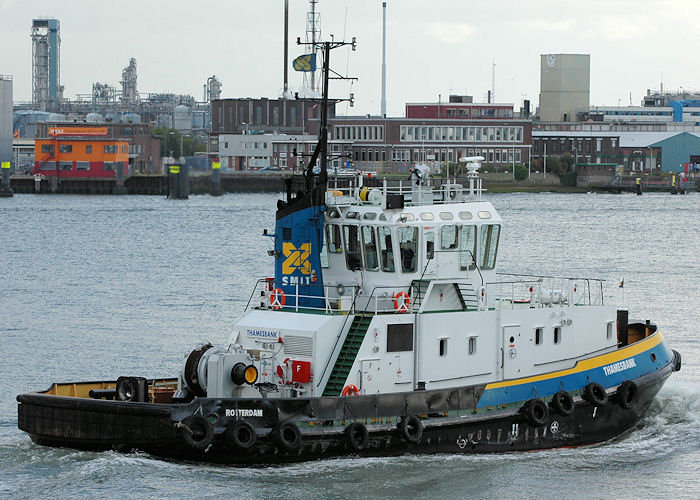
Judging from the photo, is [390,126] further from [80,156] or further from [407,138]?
[80,156]

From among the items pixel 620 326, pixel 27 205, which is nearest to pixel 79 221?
pixel 27 205

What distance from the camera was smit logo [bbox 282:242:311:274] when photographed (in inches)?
744

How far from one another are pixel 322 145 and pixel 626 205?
3214 inches

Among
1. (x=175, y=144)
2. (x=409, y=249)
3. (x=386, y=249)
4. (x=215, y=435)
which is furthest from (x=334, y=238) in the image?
(x=175, y=144)

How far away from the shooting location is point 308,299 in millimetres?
18906

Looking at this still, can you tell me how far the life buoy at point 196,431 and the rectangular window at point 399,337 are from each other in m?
2.95

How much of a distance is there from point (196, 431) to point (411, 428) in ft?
10.3

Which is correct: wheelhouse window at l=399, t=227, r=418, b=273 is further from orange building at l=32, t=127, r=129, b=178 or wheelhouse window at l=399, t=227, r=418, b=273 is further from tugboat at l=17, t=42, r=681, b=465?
orange building at l=32, t=127, r=129, b=178

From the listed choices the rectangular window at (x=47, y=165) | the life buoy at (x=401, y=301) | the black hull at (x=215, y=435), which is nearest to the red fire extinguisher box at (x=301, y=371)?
the black hull at (x=215, y=435)

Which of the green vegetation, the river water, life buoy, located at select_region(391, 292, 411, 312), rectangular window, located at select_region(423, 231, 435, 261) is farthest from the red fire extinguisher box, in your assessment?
the green vegetation

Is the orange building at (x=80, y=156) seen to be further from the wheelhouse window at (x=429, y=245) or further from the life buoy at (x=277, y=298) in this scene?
the wheelhouse window at (x=429, y=245)

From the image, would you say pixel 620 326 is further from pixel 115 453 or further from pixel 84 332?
pixel 84 332

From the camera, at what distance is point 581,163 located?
127 m

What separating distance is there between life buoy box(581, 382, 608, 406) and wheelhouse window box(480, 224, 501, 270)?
247 cm
